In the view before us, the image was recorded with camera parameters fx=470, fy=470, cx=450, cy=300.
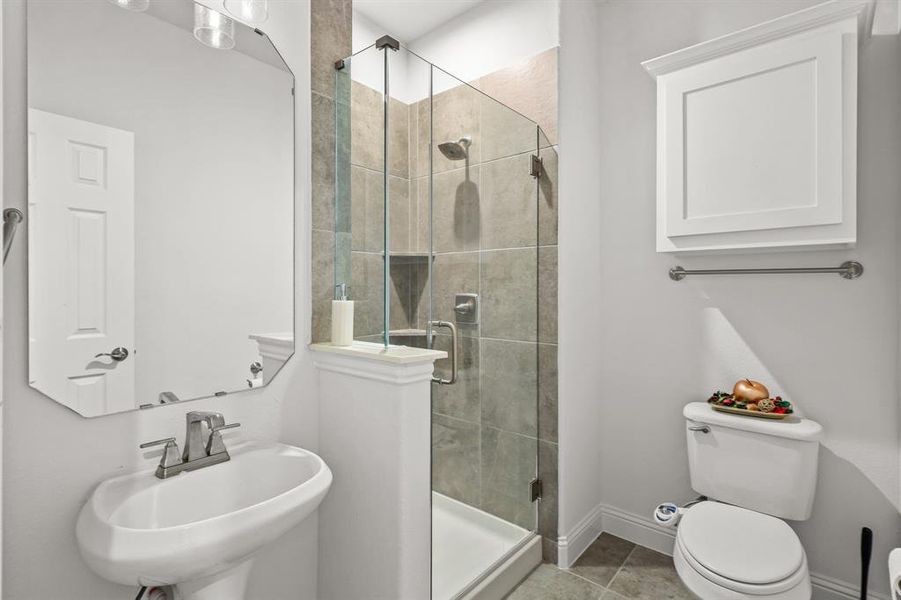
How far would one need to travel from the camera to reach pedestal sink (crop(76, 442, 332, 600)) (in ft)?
3.07

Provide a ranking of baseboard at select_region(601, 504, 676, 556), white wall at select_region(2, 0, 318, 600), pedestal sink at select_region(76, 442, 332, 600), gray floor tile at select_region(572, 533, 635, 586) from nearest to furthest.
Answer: pedestal sink at select_region(76, 442, 332, 600), white wall at select_region(2, 0, 318, 600), gray floor tile at select_region(572, 533, 635, 586), baseboard at select_region(601, 504, 676, 556)

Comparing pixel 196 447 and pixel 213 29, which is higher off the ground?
pixel 213 29

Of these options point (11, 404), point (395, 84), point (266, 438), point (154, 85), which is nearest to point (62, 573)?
point (11, 404)

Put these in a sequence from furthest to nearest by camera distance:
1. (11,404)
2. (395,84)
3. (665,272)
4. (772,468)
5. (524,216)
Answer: (665,272) → (524,216) → (772,468) → (395,84) → (11,404)

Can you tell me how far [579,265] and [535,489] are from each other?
1.03 meters

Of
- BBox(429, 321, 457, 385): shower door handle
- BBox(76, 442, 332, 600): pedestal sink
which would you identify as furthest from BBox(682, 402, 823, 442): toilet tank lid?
BBox(76, 442, 332, 600): pedestal sink

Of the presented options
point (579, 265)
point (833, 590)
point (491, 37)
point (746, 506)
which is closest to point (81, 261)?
point (579, 265)

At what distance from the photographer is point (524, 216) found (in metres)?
2.01

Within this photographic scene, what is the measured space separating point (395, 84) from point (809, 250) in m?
1.65

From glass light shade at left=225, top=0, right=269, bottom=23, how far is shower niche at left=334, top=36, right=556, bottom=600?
32 centimetres

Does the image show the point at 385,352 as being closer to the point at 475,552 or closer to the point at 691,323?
the point at 475,552

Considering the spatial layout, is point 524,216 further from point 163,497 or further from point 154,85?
point 163,497

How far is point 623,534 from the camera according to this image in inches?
91.0

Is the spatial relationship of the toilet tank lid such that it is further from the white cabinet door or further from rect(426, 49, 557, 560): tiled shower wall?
the white cabinet door
